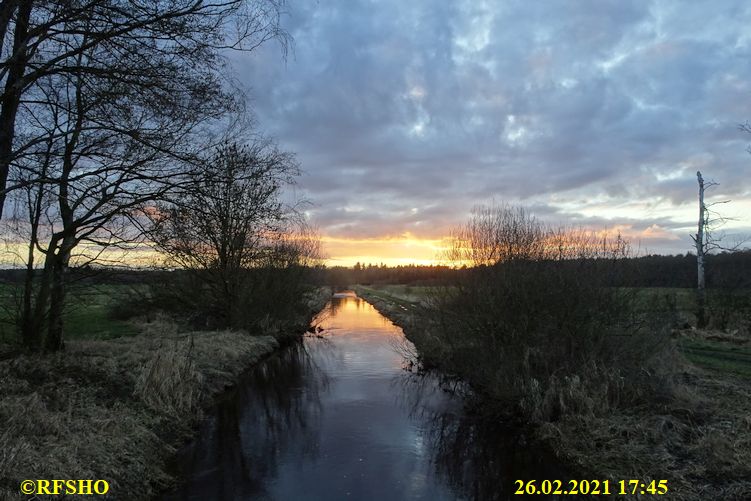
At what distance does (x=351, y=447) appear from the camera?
359 inches

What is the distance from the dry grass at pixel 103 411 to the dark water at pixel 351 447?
632mm

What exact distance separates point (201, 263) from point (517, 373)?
44.7 ft

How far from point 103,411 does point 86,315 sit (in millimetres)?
18969

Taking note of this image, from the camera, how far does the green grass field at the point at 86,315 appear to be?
10.5 m

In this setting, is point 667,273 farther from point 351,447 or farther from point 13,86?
point 13,86

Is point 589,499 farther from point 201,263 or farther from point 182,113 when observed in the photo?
point 201,263

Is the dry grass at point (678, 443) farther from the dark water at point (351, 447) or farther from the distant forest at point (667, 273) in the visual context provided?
the distant forest at point (667, 273)

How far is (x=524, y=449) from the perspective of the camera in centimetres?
899

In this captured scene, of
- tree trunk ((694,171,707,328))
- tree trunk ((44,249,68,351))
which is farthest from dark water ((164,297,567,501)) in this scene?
tree trunk ((694,171,707,328))

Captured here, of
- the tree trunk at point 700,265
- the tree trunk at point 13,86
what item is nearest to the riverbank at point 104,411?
the tree trunk at point 13,86

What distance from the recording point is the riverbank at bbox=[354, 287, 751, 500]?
6.49 metres

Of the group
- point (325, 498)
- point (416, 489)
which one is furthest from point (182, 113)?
point (416, 489)

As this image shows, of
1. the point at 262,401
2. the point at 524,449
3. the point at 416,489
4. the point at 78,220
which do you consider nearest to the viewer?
the point at 416,489

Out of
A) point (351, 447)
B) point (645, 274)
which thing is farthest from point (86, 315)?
point (645, 274)
